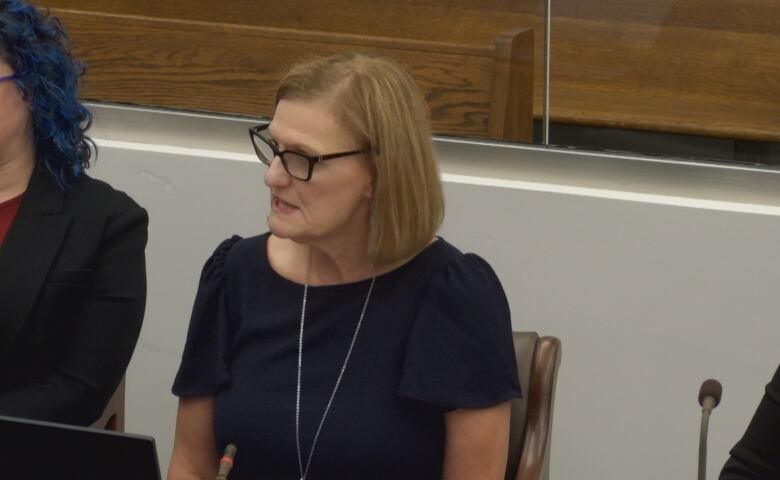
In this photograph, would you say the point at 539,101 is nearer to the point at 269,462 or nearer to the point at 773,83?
the point at 773,83

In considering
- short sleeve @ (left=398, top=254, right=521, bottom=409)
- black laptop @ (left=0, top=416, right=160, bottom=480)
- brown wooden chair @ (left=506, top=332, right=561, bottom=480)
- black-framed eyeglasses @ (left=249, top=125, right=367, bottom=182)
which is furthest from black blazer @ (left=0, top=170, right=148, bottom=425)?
black laptop @ (left=0, top=416, right=160, bottom=480)

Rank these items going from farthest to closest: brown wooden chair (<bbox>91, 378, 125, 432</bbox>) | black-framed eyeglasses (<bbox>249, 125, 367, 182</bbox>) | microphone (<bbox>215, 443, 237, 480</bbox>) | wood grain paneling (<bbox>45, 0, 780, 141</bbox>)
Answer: wood grain paneling (<bbox>45, 0, 780, 141</bbox>) < brown wooden chair (<bbox>91, 378, 125, 432</bbox>) < black-framed eyeglasses (<bbox>249, 125, 367, 182</bbox>) < microphone (<bbox>215, 443, 237, 480</bbox>)

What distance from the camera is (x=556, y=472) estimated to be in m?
3.30

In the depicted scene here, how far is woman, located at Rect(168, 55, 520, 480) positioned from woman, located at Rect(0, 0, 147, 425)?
1.03 feet

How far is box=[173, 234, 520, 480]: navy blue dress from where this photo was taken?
2.03 metres

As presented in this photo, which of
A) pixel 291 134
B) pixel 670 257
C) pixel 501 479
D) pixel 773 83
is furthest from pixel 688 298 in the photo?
pixel 291 134

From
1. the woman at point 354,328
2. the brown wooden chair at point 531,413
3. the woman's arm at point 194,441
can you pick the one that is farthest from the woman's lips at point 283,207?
the brown wooden chair at point 531,413

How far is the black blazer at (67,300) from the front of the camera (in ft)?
7.81

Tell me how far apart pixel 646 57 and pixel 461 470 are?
53.9 inches

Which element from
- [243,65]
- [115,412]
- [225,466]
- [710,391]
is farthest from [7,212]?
[710,391]

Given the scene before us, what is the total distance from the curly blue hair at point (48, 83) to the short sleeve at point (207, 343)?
0.45 meters

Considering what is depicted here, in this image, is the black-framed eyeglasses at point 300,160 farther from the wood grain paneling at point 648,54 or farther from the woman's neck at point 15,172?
the wood grain paneling at point 648,54

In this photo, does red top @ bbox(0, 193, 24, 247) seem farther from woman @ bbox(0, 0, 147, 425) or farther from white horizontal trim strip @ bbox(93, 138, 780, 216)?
white horizontal trim strip @ bbox(93, 138, 780, 216)

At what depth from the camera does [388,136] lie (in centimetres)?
202
